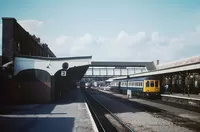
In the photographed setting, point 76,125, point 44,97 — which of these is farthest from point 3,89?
point 76,125

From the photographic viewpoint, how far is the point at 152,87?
30328mm

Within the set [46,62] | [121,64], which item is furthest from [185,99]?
[121,64]

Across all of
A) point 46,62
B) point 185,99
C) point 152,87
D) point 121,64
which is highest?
point 121,64

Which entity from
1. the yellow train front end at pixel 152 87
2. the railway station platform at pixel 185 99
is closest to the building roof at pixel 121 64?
the yellow train front end at pixel 152 87

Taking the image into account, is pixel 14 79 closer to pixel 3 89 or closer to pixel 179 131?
pixel 3 89

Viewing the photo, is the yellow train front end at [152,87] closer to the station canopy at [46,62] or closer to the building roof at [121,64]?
the station canopy at [46,62]

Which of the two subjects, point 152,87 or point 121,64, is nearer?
point 152,87

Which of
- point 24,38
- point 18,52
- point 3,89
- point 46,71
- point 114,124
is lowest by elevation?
point 114,124

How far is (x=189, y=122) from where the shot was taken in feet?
46.1

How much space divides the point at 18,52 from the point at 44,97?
5.25 m

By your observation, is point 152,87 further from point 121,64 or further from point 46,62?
point 121,64

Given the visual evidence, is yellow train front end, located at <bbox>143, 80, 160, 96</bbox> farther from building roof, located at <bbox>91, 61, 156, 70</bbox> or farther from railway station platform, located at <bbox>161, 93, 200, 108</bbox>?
building roof, located at <bbox>91, 61, 156, 70</bbox>

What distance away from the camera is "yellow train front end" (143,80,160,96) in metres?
30.3

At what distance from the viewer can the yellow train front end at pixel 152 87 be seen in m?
30.3
